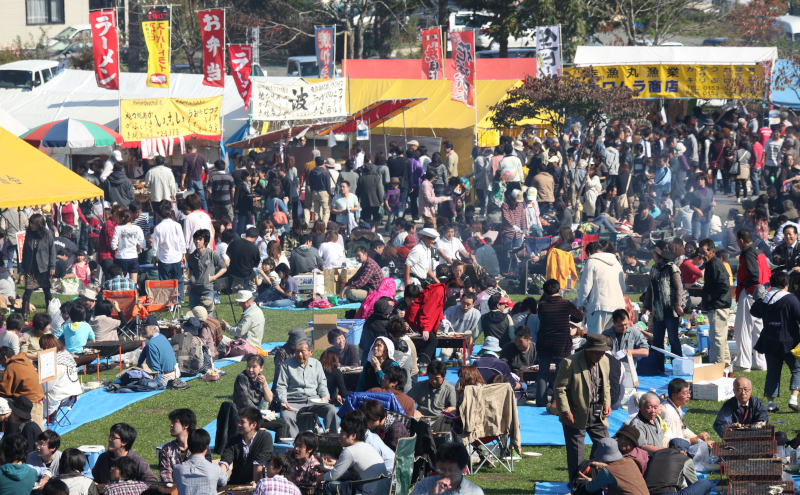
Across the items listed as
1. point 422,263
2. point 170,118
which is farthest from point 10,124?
point 422,263

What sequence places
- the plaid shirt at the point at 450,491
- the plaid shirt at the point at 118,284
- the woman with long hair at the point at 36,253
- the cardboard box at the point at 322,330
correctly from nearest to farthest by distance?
the plaid shirt at the point at 450,491 < the cardboard box at the point at 322,330 < the plaid shirt at the point at 118,284 < the woman with long hair at the point at 36,253

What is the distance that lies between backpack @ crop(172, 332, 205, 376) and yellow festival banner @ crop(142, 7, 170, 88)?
47.4 ft

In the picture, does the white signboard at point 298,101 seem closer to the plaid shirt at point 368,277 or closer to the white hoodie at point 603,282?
the plaid shirt at point 368,277

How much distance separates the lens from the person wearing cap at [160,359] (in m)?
12.1

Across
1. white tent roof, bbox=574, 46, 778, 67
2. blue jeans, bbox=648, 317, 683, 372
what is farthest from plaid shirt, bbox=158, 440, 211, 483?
white tent roof, bbox=574, 46, 778, 67

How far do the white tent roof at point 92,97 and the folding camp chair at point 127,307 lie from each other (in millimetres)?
13527

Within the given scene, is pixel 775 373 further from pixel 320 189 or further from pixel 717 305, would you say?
pixel 320 189

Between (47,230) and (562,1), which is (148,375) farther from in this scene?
(562,1)

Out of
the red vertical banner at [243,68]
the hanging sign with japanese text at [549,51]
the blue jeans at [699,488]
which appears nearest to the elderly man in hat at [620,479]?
the blue jeans at [699,488]

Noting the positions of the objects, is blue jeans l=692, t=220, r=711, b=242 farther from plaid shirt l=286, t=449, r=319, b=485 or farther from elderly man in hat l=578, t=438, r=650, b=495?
plaid shirt l=286, t=449, r=319, b=485

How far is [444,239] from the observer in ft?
55.4

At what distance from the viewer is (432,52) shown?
28.1 meters

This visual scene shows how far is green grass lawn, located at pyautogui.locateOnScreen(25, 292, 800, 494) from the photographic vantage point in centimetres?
880

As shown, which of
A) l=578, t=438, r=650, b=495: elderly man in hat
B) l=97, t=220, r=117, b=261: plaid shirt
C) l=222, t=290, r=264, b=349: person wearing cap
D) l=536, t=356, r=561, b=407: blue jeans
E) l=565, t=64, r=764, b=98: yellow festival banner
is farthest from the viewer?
l=565, t=64, r=764, b=98: yellow festival banner
